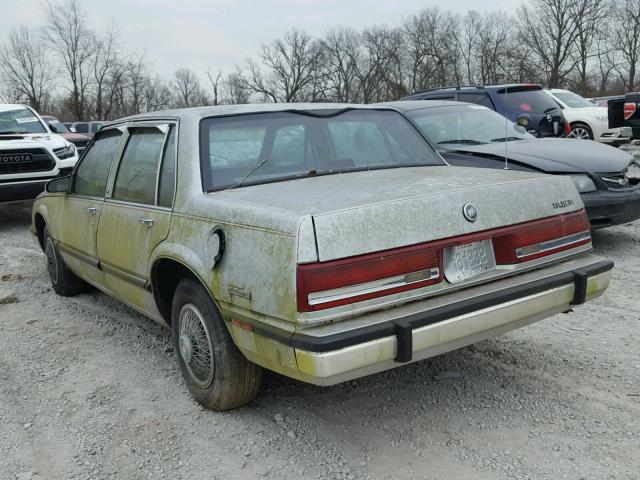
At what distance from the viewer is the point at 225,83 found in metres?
74.2

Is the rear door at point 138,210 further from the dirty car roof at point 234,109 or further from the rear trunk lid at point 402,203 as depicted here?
the rear trunk lid at point 402,203

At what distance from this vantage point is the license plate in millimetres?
2814

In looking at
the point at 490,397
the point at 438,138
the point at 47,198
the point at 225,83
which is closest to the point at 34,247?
the point at 47,198

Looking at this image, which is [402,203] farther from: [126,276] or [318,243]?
[126,276]

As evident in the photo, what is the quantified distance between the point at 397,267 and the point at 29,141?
29.2 ft

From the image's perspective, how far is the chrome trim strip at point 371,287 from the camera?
8.25 feet

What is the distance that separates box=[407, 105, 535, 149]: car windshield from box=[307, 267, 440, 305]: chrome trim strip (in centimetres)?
445

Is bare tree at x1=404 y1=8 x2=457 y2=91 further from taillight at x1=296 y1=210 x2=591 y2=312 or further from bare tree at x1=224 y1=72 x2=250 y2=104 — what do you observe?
taillight at x1=296 y1=210 x2=591 y2=312

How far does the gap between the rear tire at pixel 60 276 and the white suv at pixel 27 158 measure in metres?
4.12

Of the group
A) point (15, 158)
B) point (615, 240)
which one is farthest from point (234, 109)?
point (15, 158)

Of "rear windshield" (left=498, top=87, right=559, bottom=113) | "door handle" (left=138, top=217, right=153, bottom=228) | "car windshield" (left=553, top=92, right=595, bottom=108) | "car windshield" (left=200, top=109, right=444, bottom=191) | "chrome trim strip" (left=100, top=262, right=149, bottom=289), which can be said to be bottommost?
"chrome trim strip" (left=100, top=262, right=149, bottom=289)

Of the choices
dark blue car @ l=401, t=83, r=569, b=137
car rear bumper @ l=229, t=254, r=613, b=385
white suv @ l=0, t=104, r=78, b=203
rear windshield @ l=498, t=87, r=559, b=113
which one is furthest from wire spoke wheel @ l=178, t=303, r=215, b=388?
rear windshield @ l=498, t=87, r=559, b=113

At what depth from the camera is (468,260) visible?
113 inches

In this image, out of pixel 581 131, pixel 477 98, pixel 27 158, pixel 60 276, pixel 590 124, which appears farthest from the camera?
pixel 581 131
